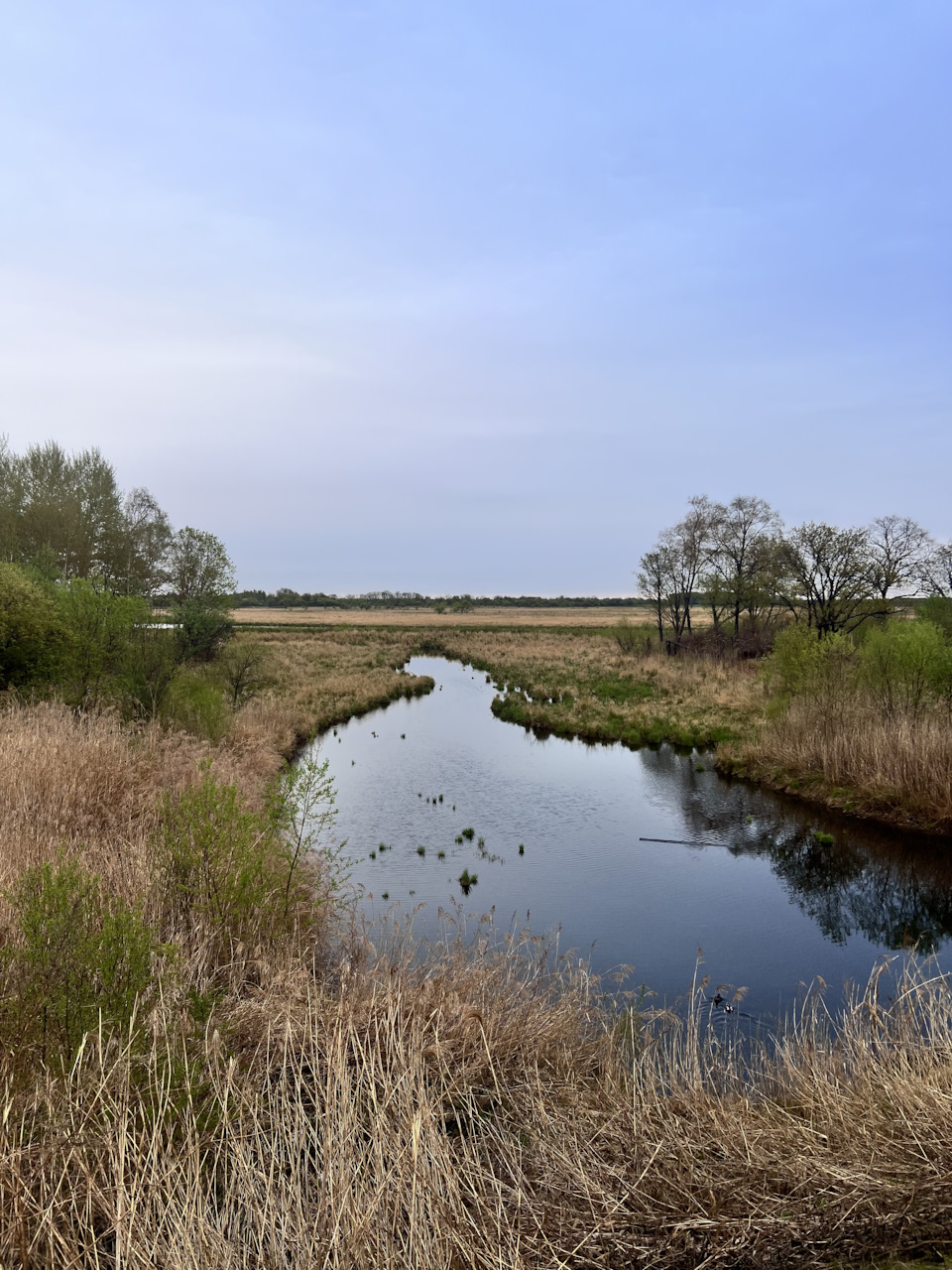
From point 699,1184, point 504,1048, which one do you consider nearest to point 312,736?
point 504,1048

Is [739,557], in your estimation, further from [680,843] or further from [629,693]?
[680,843]

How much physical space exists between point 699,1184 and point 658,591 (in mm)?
47730

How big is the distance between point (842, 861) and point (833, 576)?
22927 millimetres

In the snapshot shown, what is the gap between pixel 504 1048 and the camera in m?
5.90

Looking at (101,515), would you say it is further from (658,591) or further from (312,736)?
(658,591)

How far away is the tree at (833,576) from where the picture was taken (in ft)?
111

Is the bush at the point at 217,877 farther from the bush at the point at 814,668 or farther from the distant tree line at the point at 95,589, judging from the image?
the bush at the point at 814,668

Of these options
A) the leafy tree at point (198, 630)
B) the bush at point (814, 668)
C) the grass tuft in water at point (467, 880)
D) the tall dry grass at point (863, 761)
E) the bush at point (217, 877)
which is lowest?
the grass tuft in water at point (467, 880)

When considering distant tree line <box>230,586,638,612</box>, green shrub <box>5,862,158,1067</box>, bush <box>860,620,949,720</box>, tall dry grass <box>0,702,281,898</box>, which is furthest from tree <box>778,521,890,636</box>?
distant tree line <box>230,586,638,612</box>

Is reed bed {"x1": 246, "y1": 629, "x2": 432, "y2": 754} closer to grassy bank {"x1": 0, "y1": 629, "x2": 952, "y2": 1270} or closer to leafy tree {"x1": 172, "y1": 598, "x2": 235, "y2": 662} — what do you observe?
leafy tree {"x1": 172, "y1": 598, "x2": 235, "y2": 662}

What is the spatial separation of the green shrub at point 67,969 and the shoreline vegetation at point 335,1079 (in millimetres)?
22

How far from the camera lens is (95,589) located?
58.4 feet

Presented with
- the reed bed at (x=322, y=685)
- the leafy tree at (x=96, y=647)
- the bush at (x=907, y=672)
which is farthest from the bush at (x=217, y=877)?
the bush at (x=907, y=672)

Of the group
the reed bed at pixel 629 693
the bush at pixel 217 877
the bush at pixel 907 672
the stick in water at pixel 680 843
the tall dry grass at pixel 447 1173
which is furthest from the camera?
the reed bed at pixel 629 693
